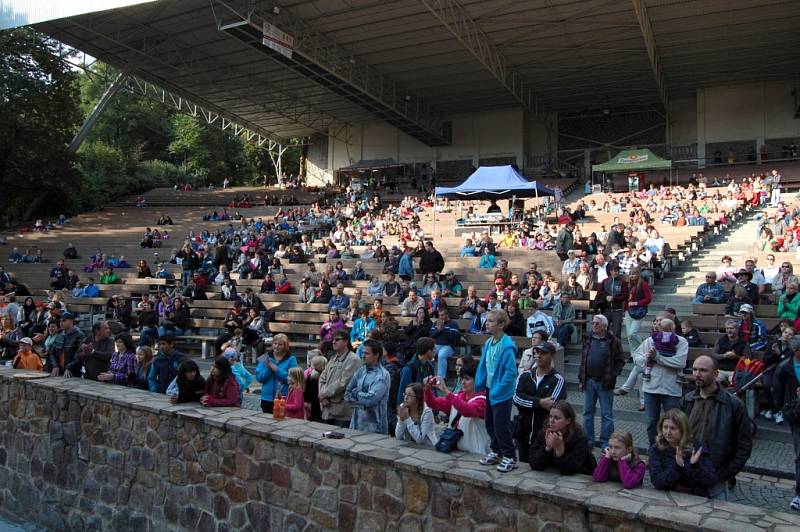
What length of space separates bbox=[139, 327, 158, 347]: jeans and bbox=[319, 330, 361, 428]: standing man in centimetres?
749

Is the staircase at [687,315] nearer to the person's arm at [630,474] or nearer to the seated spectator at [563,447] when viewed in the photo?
the seated spectator at [563,447]

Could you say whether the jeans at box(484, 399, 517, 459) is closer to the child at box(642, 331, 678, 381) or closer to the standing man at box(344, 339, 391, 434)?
the standing man at box(344, 339, 391, 434)

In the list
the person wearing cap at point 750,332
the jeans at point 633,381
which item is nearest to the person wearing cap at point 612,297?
the jeans at point 633,381

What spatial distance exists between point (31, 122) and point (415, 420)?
3184cm


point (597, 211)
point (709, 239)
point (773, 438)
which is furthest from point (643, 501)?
point (597, 211)

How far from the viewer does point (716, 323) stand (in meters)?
9.79

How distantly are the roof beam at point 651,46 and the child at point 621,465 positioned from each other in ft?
71.9

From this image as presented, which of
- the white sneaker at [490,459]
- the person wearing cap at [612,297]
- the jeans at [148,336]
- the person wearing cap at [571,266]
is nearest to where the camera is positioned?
the white sneaker at [490,459]

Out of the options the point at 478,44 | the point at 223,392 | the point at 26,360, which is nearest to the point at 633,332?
the point at 223,392

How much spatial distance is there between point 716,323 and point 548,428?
6.57 metres

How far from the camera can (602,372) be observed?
6.91 m

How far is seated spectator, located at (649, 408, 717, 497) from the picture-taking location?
4.04 meters

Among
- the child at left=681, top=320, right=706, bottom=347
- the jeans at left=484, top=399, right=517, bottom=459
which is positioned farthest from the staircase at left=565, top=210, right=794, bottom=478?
the jeans at left=484, top=399, right=517, bottom=459

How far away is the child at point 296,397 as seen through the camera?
6.17 metres
